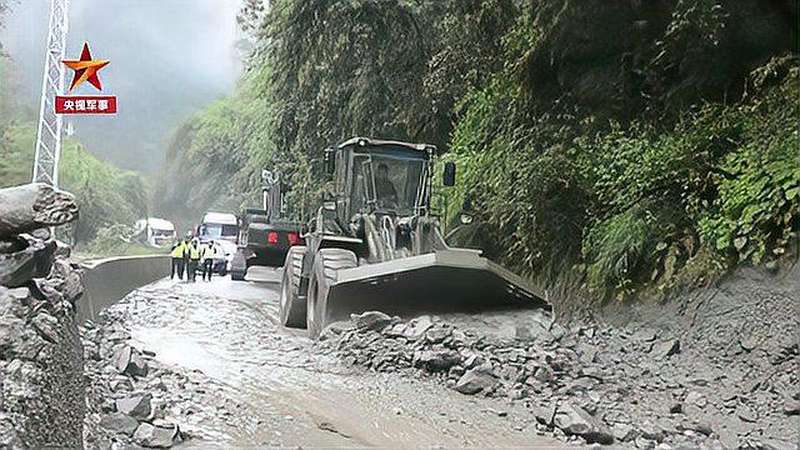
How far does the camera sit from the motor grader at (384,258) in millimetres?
6266

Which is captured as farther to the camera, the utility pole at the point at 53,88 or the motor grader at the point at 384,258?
the utility pole at the point at 53,88

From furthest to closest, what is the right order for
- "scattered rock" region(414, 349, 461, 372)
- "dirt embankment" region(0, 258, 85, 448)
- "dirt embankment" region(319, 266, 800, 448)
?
"scattered rock" region(414, 349, 461, 372) < "dirt embankment" region(319, 266, 800, 448) < "dirt embankment" region(0, 258, 85, 448)

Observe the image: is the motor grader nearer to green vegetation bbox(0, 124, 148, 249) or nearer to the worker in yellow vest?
green vegetation bbox(0, 124, 148, 249)

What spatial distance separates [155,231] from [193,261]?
1850 mm

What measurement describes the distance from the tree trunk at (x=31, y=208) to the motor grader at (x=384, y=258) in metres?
3.38

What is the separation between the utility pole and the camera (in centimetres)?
650

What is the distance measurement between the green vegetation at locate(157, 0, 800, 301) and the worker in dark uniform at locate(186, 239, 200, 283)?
9.81 feet

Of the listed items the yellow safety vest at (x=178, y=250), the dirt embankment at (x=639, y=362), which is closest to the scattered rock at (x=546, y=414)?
the dirt embankment at (x=639, y=362)

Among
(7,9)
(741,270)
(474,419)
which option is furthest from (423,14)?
(474,419)

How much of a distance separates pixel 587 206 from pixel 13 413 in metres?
6.25

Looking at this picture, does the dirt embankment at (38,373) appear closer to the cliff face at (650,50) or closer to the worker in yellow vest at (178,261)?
the cliff face at (650,50)

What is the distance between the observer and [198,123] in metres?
17.3

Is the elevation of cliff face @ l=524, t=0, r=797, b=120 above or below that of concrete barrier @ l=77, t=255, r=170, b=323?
above

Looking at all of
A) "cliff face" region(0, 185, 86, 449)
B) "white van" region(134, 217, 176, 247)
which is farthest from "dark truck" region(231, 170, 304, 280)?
"cliff face" region(0, 185, 86, 449)
